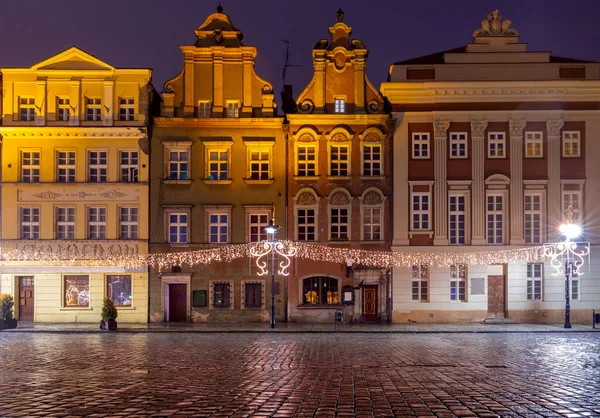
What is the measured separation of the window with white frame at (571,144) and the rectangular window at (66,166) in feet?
90.5

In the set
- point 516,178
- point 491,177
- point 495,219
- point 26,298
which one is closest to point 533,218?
point 495,219

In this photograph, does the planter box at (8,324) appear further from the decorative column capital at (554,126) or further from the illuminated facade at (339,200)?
the decorative column capital at (554,126)

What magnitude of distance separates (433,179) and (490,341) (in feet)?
43.2

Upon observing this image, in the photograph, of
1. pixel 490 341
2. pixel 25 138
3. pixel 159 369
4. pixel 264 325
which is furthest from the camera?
pixel 25 138

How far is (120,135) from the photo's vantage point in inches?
1566

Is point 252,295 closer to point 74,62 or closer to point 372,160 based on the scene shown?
point 372,160

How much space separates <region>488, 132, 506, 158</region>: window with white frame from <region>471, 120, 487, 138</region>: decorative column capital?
56 cm

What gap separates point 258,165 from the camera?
40.2 m

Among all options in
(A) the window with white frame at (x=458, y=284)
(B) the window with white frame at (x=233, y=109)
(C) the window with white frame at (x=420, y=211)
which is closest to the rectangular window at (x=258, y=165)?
(B) the window with white frame at (x=233, y=109)

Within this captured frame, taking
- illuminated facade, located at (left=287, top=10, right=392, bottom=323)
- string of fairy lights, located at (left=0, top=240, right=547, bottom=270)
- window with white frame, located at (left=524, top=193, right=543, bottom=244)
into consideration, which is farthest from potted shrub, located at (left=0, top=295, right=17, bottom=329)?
window with white frame, located at (left=524, top=193, right=543, bottom=244)

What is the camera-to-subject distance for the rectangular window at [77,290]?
3964 centimetres

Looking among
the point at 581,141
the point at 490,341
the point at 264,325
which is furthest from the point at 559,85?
the point at 264,325

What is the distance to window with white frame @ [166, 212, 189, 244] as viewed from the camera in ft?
131

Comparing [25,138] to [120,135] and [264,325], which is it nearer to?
[120,135]
